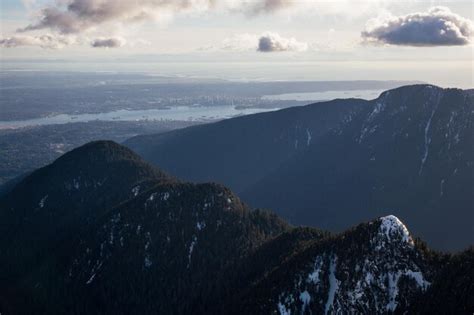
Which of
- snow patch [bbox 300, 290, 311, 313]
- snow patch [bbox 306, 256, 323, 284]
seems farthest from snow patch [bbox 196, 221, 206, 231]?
snow patch [bbox 300, 290, 311, 313]

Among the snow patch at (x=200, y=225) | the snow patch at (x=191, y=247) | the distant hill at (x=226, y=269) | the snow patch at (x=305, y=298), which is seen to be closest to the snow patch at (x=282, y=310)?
the distant hill at (x=226, y=269)

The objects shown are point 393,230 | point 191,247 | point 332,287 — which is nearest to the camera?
point 393,230

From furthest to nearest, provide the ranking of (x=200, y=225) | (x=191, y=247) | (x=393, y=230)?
(x=200, y=225)
(x=191, y=247)
(x=393, y=230)

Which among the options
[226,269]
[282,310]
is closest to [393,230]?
[282,310]

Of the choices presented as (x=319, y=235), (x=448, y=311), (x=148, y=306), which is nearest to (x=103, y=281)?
(x=148, y=306)

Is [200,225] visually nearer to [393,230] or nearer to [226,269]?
[226,269]

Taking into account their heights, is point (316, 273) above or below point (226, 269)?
above

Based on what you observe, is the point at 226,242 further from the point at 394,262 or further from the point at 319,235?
the point at 394,262
